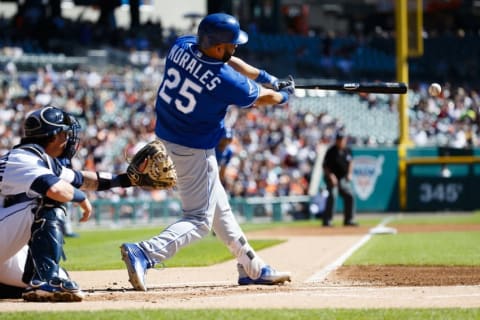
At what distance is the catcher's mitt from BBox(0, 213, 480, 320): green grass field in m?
1.57

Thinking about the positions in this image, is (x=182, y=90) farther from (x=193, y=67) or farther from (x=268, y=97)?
(x=268, y=97)

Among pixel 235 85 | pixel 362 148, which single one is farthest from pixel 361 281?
pixel 362 148

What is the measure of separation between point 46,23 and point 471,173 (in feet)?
45.3

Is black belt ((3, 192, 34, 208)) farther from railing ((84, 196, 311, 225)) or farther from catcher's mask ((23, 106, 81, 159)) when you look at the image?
railing ((84, 196, 311, 225))

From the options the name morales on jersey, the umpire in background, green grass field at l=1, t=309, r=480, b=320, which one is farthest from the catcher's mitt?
the umpire in background

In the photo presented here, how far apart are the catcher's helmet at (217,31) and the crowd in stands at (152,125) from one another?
13.5 metres

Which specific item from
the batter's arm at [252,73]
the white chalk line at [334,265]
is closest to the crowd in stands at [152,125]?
the white chalk line at [334,265]

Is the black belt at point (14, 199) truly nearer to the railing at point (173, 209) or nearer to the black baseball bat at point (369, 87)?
the black baseball bat at point (369, 87)

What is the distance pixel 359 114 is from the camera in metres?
31.8

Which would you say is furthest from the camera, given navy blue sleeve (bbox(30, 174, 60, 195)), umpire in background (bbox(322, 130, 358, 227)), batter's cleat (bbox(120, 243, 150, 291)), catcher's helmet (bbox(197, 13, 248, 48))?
umpire in background (bbox(322, 130, 358, 227))

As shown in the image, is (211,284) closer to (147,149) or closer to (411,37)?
(147,149)

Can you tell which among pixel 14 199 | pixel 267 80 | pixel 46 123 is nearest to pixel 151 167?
pixel 46 123

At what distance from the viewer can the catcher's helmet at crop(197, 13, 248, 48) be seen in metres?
7.63

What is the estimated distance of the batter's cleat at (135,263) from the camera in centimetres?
747
